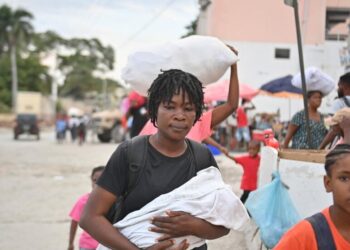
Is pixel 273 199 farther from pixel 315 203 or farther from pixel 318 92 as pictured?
pixel 318 92

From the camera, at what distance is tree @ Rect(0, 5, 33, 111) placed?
62.8 metres

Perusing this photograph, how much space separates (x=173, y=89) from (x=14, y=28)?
208ft

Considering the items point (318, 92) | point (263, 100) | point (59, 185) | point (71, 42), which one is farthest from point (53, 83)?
point (318, 92)

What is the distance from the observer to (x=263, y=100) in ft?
77.8

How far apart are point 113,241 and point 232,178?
31.4 ft

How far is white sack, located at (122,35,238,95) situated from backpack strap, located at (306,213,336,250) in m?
1.53

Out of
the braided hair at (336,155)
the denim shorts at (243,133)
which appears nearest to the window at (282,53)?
the denim shorts at (243,133)

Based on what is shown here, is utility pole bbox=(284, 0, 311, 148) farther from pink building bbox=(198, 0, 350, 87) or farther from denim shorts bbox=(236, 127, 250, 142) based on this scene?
pink building bbox=(198, 0, 350, 87)

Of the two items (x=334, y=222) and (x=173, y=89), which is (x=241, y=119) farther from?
(x=334, y=222)

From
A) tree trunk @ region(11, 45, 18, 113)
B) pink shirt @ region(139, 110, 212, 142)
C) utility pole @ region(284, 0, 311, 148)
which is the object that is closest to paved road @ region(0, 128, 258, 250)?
utility pole @ region(284, 0, 311, 148)

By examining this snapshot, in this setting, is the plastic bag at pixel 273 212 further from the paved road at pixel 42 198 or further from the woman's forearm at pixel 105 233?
the woman's forearm at pixel 105 233

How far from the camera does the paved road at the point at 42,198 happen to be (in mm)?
6684

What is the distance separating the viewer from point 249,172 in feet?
24.9

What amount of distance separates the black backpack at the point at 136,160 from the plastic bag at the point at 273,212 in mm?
2323
